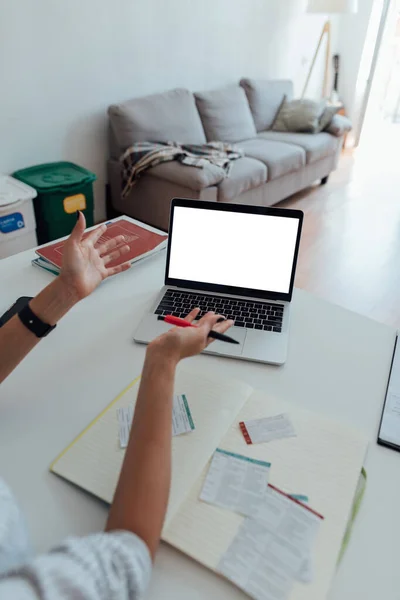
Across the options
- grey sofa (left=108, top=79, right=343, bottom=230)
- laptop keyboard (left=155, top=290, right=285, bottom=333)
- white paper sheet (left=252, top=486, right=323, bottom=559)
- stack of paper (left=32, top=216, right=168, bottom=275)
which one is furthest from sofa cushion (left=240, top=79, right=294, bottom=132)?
white paper sheet (left=252, top=486, right=323, bottom=559)

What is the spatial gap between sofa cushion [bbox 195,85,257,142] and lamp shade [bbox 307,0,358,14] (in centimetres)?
110

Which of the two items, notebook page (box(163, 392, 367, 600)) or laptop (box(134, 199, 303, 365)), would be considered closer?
notebook page (box(163, 392, 367, 600))

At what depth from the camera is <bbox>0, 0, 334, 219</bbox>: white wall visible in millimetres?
2348

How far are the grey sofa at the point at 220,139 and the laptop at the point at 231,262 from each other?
5.33 feet

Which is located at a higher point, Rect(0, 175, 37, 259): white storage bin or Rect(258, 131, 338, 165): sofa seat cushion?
Rect(258, 131, 338, 165): sofa seat cushion

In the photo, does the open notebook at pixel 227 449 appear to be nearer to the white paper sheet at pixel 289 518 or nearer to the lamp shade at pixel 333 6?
the white paper sheet at pixel 289 518

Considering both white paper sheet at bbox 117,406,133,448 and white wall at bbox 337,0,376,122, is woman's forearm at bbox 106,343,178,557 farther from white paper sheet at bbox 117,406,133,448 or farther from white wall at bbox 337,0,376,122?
white wall at bbox 337,0,376,122

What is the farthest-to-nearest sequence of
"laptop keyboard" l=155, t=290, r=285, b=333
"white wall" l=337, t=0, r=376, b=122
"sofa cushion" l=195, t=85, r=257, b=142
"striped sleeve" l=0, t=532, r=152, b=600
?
1. "white wall" l=337, t=0, r=376, b=122
2. "sofa cushion" l=195, t=85, r=257, b=142
3. "laptop keyboard" l=155, t=290, r=285, b=333
4. "striped sleeve" l=0, t=532, r=152, b=600

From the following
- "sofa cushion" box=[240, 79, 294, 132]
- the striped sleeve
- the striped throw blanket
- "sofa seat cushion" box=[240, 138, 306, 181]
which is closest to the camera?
the striped sleeve

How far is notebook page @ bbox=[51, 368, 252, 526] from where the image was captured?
657 millimetres

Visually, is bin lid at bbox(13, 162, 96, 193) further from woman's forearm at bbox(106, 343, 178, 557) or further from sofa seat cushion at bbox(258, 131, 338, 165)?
woman's forearm at bbox(106, 343, 178, 557)

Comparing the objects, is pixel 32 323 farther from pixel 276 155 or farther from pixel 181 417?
pixel 276 155

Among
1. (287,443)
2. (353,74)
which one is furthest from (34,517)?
(353,74)

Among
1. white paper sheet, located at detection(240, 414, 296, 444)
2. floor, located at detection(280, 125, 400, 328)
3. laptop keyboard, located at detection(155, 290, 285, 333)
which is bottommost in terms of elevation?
floor, located at detection(280, 125, 400, 328)
